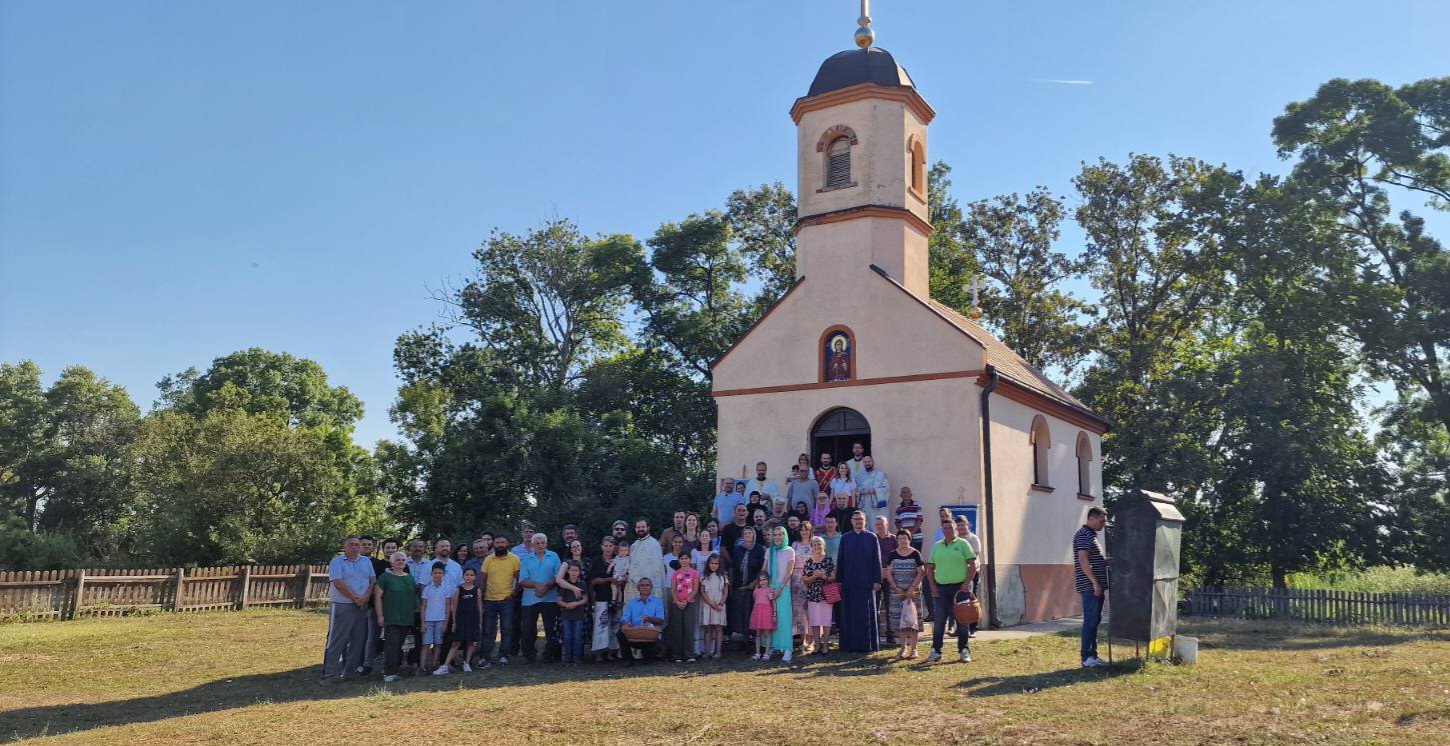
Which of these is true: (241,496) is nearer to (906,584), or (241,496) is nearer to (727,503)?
(727,503)

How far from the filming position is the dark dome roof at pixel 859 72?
1948cm

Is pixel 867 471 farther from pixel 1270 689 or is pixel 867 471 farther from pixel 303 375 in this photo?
pixel 303 375

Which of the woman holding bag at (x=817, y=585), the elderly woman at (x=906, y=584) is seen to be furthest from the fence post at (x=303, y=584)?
the elderly woman at (x=906, y=584)

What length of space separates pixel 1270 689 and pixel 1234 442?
64.9ft

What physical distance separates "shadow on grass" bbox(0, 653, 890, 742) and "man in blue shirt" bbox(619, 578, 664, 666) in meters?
0.25

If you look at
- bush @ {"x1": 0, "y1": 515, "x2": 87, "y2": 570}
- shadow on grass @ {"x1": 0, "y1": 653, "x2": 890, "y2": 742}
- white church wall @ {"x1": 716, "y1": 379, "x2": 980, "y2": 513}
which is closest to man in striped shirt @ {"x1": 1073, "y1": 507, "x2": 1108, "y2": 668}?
shadow on grass @ {"x1": 0, "y1": 653, "x2": 890, "y2": 742}

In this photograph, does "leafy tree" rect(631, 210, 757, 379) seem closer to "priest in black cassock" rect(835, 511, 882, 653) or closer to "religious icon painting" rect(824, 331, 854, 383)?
"religious icon painting" rect(824, 331, 854, 383)

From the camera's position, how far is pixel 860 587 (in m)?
12.2

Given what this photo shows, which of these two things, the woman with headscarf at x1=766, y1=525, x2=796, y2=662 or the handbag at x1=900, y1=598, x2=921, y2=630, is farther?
the woman with headscarf at x1=766, y1=525, x2=796, y2=662

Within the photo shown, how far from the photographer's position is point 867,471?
16.2 m

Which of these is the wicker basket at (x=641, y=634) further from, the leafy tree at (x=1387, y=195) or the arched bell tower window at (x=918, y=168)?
the leafy tree at (x=1387, y=195)

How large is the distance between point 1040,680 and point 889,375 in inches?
331

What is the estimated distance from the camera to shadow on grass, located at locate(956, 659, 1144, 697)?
9219 millimetres

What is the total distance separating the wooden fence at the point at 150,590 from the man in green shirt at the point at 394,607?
11.2 m
